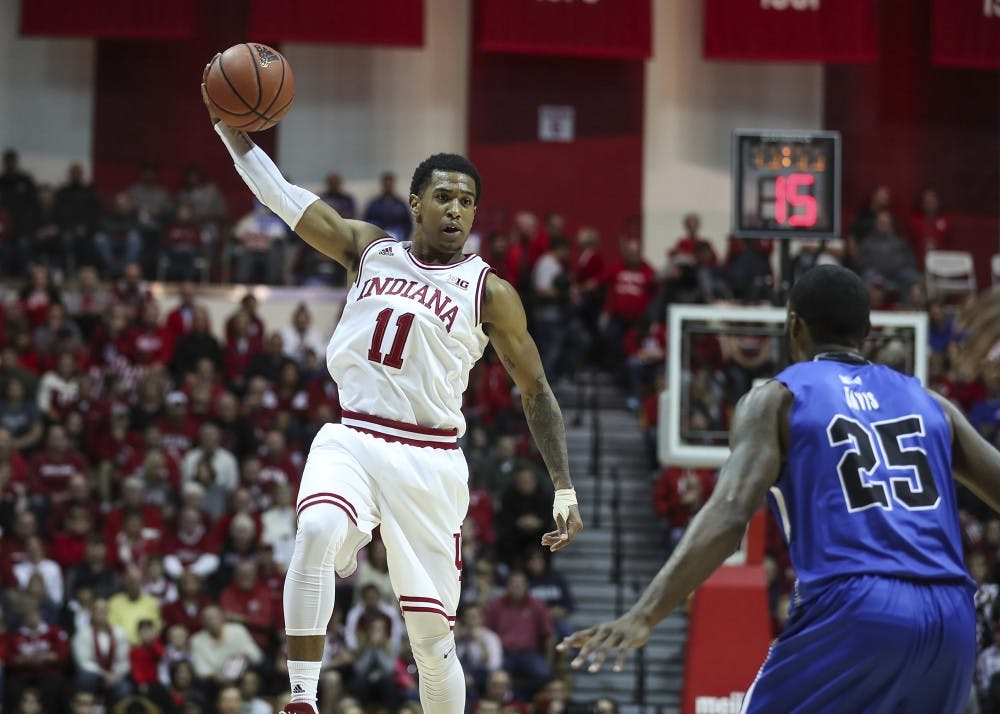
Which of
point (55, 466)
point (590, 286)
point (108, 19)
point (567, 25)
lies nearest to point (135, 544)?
point (55, 466)

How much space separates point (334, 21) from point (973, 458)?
19.4 metres

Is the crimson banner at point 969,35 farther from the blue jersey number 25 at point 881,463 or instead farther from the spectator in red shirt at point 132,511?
the blue jersey number 25 at point 881,463

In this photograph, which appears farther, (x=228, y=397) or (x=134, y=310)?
(x=134, y=310)

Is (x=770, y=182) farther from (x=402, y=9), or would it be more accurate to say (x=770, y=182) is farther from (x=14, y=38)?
(x=14, y=38)

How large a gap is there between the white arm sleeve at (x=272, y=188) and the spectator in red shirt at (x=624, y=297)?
13466 millimetres

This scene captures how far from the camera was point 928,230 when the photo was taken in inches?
935

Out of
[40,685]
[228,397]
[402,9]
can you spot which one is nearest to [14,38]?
[402,9]

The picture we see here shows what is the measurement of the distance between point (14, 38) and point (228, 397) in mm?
9379

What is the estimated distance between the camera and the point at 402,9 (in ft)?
76.9

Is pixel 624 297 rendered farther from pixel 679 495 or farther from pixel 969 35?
pixel 969 35

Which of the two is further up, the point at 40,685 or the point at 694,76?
the point at 694,76

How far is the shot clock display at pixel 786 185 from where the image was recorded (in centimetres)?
1252

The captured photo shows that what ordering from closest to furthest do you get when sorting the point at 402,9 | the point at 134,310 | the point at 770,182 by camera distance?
1. the point at 770,182
2. the point at 134,310
3. the point at 402,9

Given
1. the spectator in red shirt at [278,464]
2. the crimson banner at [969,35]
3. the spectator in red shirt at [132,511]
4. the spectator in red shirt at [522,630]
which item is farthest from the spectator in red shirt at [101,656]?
the crimson banner at [969,35]
